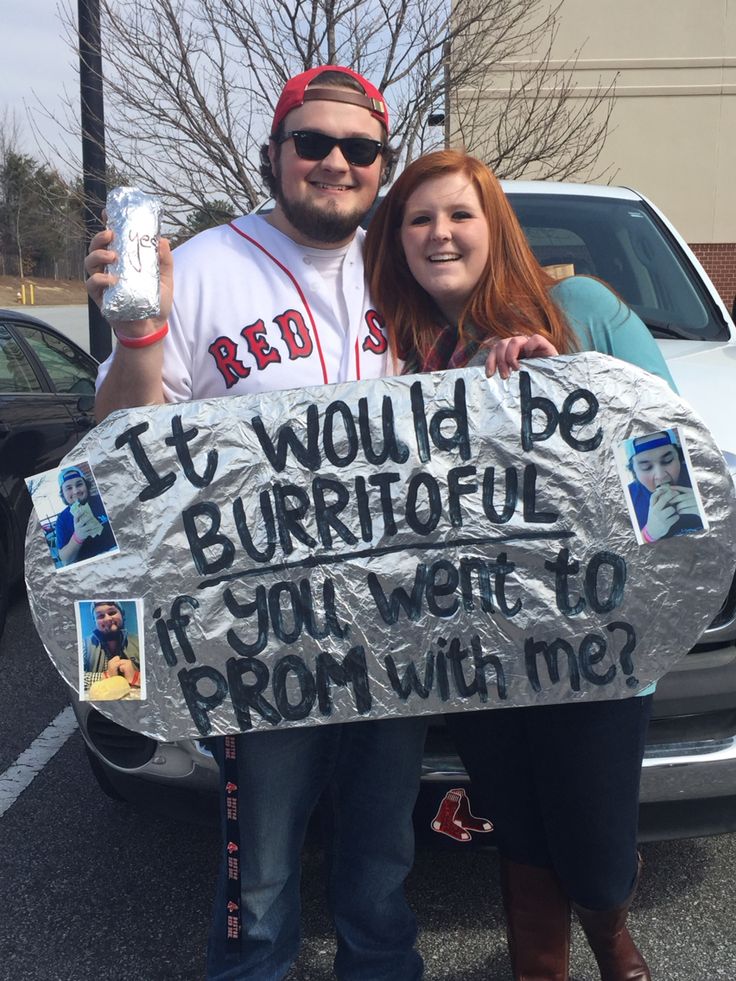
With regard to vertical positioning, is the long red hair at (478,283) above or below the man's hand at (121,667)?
above

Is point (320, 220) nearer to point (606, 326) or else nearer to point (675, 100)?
point (606, 326)

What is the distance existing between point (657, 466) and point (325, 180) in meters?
0.80

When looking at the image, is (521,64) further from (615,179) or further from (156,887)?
(156,887)

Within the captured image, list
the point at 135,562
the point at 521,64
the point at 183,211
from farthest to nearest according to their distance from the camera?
the point at 521,64 → the point at 183,211 → the point at 135,562

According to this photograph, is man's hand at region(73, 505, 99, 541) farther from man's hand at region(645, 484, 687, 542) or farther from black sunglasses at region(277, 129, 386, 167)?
man's hand at region(645, 484, 687, 542)

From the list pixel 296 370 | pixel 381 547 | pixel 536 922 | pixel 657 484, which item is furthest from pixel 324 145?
pixel 536 922

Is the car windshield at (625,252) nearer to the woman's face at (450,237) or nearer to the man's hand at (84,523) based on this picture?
the woman's face at (450,237)

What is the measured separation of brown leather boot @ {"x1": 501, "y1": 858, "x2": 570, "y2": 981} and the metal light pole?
6345mm

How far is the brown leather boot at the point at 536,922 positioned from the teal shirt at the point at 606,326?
53 centimetres

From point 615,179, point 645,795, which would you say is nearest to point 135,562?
point 645,795

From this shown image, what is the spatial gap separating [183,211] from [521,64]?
9.94 metres

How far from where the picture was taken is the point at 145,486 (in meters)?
1.76

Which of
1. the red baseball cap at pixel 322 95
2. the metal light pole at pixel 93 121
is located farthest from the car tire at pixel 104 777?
the metal light pole at pixel 93 121

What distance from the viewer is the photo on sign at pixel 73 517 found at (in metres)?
1.75
